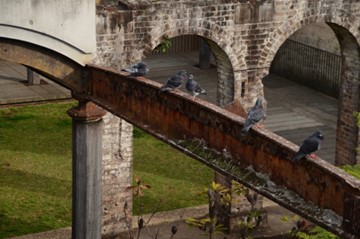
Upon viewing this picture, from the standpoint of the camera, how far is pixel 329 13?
19672 mm

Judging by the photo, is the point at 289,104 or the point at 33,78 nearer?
the point at 289,104

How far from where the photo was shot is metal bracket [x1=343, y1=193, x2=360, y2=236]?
29.0 ft

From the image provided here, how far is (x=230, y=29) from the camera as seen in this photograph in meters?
18.6

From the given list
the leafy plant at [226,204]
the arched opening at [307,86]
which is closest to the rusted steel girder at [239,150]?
the leafy plant at [226,204]

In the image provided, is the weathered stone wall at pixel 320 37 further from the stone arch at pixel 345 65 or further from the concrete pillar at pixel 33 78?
the concrete pillar at pixel 33 78

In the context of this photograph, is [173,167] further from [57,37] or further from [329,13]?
[57,37]

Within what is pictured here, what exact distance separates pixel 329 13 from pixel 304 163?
10515 mm

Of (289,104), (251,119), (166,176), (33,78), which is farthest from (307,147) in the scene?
(33,78)

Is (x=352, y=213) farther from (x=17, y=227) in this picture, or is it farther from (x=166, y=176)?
(x=166, y=176)

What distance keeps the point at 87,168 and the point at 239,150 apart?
5262 mm

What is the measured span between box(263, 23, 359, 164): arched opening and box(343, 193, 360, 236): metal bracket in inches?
630

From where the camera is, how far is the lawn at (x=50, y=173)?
2039 centimetres

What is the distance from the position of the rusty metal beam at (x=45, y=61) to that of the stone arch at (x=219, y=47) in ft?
9.02

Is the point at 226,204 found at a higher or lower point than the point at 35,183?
higher
